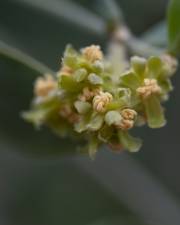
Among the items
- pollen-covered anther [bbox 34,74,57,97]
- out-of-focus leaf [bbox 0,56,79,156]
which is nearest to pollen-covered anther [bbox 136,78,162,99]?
pollen-covered anther [bbox 34,74,57,97]

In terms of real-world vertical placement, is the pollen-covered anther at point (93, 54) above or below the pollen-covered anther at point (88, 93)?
above

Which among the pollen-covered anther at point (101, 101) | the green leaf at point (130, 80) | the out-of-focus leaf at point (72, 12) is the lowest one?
the pollen-covered anther at point (101, 101)

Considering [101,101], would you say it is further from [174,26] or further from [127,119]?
[174,26]

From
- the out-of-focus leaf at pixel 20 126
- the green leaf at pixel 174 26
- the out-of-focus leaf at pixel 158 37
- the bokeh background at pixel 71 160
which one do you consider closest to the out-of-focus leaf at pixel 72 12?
the bokeh background at pixel 71 160

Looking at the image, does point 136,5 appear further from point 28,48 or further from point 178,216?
point 178,216

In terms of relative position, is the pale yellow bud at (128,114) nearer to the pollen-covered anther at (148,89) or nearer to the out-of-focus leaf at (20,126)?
the pollen-covered anther at (148,89)

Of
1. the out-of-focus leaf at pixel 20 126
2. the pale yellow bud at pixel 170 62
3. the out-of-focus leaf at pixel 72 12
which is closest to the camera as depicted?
the pale yellow bud at pixel 170 62
